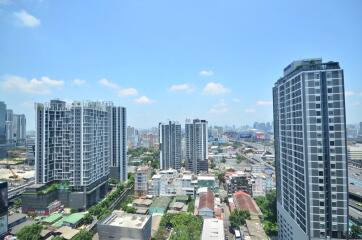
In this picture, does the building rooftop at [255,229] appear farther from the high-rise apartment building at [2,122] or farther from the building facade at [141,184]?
the high-rise apartment building at [2,122]

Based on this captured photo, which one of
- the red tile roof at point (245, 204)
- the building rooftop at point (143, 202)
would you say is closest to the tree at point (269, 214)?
the red tile roof at point (245, 204)

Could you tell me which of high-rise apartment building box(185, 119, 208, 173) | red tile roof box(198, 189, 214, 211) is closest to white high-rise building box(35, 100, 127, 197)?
red tile roof box(198, 189, 214, 211)

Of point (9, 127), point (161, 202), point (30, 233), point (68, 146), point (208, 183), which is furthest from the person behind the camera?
point (9, 127)

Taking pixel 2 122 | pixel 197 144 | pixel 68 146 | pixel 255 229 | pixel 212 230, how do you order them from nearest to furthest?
1. pixel 212 230
2. pixel 255 229
3. pixel 68 146
4. pixel 197 144
5. pixel 2 122

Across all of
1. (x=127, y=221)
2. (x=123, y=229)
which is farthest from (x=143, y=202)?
(x=123, y=229)

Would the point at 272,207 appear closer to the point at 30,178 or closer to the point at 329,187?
the point at 329,187

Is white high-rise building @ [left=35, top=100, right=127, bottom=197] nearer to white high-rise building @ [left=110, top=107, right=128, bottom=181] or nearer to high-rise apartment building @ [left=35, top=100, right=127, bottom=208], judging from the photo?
high-rise apartment building @ [left=35, top=100, right=127, bottom=208]

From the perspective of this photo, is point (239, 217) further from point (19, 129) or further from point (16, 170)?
point (19, 129)
